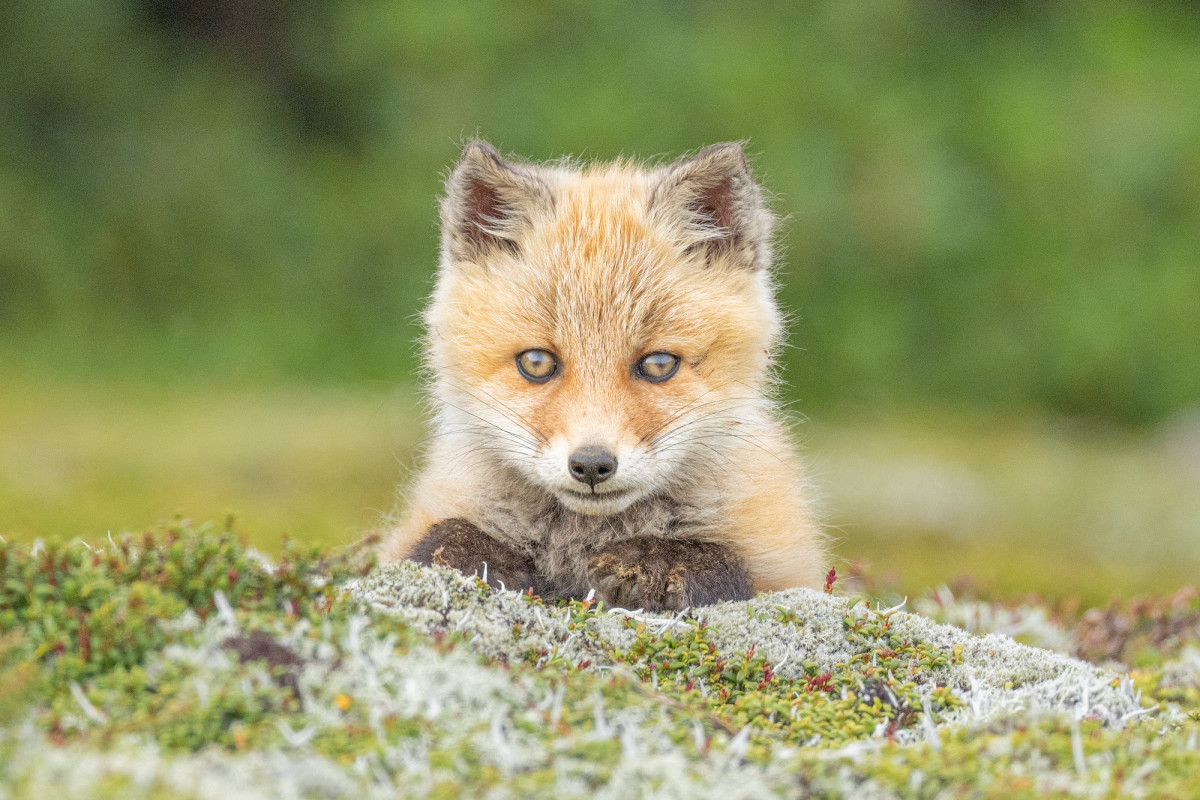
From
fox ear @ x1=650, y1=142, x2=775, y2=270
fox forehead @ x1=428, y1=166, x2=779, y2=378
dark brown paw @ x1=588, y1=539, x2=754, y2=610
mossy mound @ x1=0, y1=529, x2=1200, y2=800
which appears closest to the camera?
mossy mound @ x1=0, y1=529, x2=1200, y2=800

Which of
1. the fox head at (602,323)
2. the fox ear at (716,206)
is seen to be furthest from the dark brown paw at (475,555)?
the fox ear at (716,206)

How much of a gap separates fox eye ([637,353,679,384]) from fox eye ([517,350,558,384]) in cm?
29

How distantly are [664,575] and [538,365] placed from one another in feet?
2.73

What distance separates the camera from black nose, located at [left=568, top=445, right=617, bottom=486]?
12.9ft

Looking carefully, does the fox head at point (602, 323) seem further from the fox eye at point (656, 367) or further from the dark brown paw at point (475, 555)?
the dark brown paw at point (475, 555)

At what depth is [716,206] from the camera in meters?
4.80

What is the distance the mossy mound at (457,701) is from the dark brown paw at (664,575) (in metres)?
0.27

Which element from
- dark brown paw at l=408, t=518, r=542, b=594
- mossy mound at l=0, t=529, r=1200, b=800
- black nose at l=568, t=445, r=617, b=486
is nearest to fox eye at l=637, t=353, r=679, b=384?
black nose at l=568, t=445, r=617, b=486

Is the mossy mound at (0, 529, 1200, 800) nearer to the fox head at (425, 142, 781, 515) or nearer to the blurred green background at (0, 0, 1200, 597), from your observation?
the fox head at (425, 142, 781, 515)

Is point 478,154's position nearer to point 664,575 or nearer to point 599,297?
point 599,297

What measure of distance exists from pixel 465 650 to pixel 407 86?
41.9ft

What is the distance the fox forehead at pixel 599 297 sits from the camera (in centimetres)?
425

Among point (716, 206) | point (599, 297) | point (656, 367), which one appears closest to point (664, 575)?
point (656, 367)

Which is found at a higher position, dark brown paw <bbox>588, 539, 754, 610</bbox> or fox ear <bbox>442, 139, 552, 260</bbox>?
fox ear <bbox>442, 139, 552, 260</bbox>
